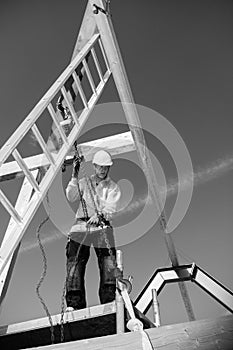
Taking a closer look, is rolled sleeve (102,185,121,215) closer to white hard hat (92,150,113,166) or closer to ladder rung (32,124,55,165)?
white hard hat (92,150,113,166)

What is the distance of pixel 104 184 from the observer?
3258mm

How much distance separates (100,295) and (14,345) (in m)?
0.64

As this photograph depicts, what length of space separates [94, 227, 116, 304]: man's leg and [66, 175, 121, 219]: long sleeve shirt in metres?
0.17

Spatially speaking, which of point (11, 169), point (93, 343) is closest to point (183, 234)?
point (11, 169)

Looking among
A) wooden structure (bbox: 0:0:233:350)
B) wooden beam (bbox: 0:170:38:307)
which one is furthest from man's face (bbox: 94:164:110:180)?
wooden beam (bbox: 0:170:38:307)

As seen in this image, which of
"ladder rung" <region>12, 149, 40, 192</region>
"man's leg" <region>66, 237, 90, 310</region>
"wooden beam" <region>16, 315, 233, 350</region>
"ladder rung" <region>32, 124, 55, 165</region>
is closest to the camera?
"wooden beam" <region>16, 315, 233, 350</region>

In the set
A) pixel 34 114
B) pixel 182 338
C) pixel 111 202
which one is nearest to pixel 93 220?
pixel 111 202

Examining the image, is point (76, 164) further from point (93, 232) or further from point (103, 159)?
point (93, 232)

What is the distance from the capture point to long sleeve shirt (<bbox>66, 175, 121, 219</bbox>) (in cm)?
314

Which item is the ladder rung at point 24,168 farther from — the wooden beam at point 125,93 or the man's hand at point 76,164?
the wooden beam at point 125,93

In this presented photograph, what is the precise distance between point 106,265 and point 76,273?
213 mm

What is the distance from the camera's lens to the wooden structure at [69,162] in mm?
1528

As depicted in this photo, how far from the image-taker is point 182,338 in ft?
4.94

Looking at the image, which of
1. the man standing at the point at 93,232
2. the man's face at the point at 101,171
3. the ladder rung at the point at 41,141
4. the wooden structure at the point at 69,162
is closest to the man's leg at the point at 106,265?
the man standing at the point at 93,232
